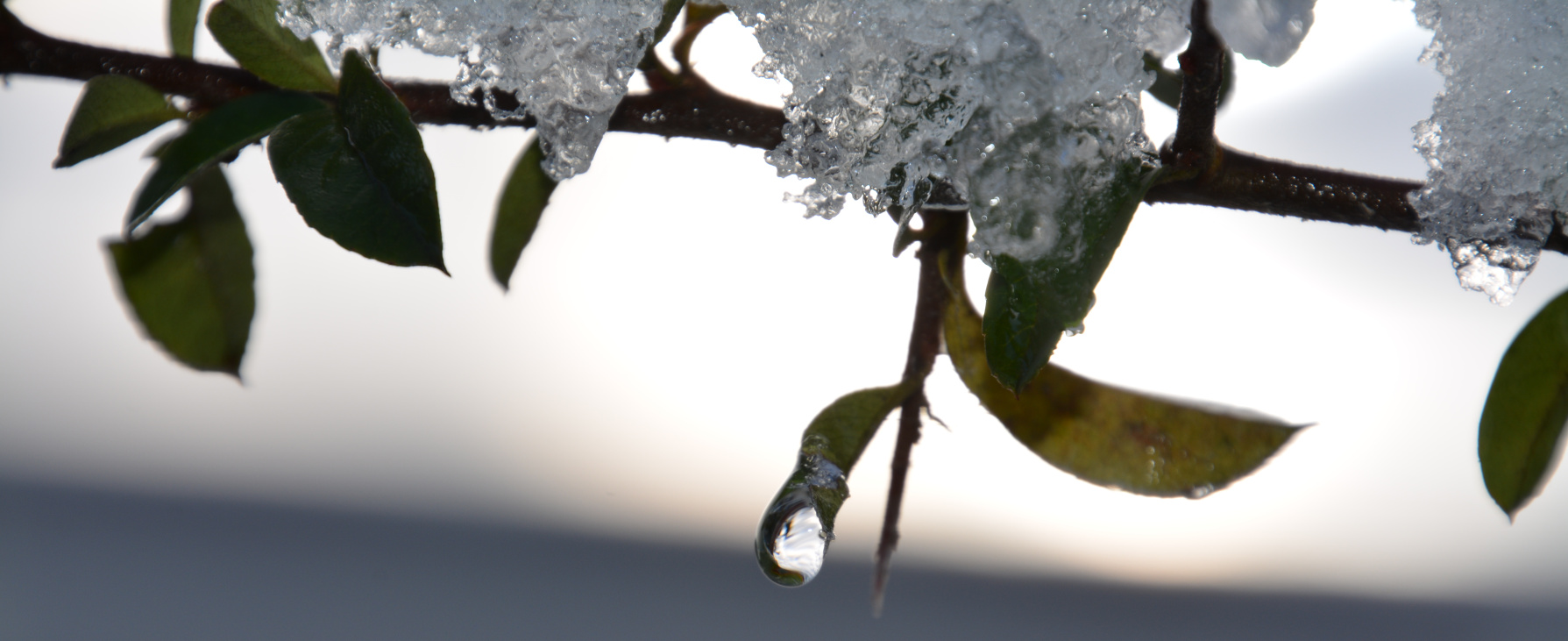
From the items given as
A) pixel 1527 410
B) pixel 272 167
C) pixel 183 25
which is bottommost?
pixel 1527 410

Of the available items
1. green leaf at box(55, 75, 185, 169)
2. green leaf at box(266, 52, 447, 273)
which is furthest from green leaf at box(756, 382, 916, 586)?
green leaf at box(55, 75, 185, 169)

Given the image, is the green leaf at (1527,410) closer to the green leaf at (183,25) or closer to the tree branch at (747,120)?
the tree branch at (747,120)

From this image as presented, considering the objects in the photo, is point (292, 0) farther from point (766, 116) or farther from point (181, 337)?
point (181, 337)

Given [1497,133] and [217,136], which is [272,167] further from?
[1497,133]

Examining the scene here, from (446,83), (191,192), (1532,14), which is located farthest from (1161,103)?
(191,192)

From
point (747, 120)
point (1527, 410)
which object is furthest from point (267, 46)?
point (1527, 410)

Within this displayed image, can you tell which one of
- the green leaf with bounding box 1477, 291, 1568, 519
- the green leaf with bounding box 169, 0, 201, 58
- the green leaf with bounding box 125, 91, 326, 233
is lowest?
the green leaf with bounding box 1477, 291, 1568, 519

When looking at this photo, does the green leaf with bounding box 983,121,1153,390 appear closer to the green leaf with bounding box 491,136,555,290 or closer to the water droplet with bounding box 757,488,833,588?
the water droplet with bounding box 757,488,833,588

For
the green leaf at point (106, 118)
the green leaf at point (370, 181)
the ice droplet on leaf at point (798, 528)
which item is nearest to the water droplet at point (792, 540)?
the ice droplet on leaf at point (798, 528)
